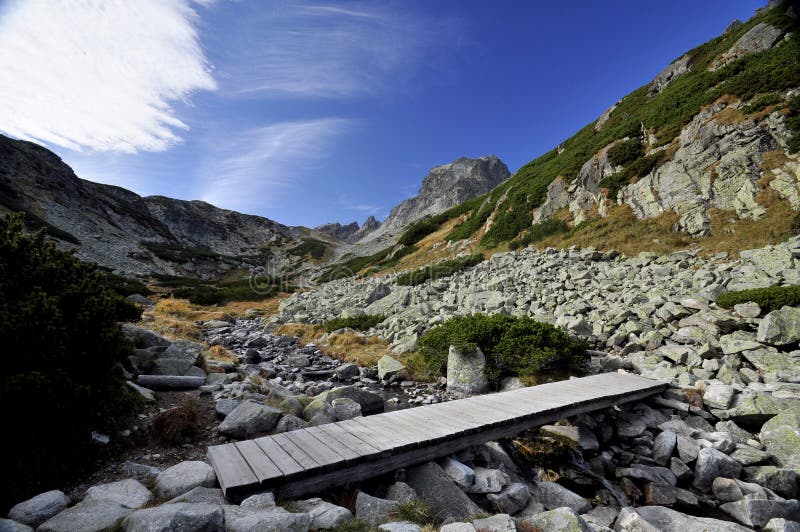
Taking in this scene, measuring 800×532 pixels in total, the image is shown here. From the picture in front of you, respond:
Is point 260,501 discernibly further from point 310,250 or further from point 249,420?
point 310,250

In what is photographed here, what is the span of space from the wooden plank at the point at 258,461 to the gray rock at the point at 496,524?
7.75ft

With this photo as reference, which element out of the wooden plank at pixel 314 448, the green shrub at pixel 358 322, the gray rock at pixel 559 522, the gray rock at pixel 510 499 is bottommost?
the gray rock at pixel 510 499

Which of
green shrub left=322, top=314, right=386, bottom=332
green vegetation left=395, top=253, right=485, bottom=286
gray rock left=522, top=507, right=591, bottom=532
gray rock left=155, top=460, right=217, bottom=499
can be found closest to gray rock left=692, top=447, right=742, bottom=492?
gray rock left=522, top=507, right=591, bottom=532

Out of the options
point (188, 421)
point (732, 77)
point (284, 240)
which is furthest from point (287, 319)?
point (284, 240)

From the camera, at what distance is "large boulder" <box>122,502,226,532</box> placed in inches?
117

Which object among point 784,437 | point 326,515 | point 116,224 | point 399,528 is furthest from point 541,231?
point 116,224

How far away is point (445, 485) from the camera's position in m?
5.15

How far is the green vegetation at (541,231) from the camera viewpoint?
2442 centimetres

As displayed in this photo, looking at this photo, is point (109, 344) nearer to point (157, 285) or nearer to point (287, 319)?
point (287, 319)

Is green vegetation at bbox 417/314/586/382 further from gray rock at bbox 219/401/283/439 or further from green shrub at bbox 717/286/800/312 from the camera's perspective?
gray rock at bbox 219/401/283/439

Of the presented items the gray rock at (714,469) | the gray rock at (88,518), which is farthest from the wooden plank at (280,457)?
the gray rock at (714,469)

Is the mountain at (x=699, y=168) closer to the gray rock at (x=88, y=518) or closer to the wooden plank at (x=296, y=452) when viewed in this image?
the wooden plank at (x=296, y=452)

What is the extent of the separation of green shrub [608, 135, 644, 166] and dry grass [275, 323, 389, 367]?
66.6ft

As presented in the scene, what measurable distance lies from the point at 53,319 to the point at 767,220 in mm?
21731
